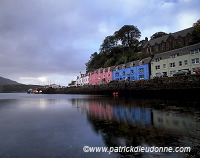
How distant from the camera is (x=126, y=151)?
530 cm

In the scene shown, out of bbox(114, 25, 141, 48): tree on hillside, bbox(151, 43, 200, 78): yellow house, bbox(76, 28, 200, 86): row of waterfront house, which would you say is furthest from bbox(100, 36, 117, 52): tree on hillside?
bbox(151, 43, 200, 78): yellow house

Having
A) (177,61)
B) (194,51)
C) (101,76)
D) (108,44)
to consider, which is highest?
(108,44)

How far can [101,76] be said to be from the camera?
71438 mm

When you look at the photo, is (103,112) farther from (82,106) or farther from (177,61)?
(177,61)

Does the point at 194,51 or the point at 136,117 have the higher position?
the point at 194,51

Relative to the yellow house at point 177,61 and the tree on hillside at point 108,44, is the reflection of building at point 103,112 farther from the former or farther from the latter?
the tree on hillside at point 108,44

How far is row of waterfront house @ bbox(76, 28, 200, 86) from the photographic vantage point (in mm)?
36562

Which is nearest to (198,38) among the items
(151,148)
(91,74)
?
(91,74)

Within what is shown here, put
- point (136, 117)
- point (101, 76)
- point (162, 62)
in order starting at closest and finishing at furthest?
point (136, 117), point (162, 62), point (101, 76)

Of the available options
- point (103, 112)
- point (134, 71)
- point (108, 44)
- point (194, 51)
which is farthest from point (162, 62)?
point (108, 44)

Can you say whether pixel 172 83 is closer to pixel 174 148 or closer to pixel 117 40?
pixel 174 148

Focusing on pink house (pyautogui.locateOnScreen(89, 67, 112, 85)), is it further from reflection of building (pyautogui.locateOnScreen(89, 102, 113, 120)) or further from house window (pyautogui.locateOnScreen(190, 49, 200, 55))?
reflection of building (pyautogui.locateOnScreen(89, 102, 113, 120))

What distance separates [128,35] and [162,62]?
39.4 m

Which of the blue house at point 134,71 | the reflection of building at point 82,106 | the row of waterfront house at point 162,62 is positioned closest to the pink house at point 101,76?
the row of waterfront house at point 162,62
